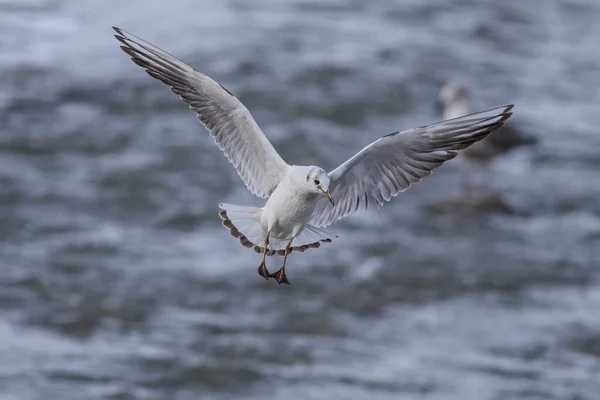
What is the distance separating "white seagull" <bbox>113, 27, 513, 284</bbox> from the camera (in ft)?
22.9

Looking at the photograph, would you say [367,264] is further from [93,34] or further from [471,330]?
[93,34]

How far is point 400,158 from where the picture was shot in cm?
729

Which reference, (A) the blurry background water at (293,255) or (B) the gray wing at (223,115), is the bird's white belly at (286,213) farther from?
(A) the blurry background water at (293,255)

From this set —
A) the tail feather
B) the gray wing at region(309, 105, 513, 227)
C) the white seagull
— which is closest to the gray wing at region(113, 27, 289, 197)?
the white seagull

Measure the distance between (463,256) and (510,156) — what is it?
16.1 feet

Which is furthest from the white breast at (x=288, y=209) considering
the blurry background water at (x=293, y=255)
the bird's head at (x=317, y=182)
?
the blurry background water at (x=293, y=255)

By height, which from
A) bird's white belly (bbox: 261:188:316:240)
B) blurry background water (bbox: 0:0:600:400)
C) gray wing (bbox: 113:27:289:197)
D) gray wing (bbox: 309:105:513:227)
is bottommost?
bird's white belly (bbox: 261:188:316:240)

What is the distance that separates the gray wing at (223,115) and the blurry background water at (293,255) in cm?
730

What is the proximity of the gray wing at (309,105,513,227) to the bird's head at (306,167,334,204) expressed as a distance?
0.37m

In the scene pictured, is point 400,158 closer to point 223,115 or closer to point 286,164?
point 286,164

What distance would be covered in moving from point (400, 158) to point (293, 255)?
10650mm

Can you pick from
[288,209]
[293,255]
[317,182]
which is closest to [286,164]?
[288,209]

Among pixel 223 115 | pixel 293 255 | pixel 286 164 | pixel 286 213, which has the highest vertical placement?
pixel 293 255

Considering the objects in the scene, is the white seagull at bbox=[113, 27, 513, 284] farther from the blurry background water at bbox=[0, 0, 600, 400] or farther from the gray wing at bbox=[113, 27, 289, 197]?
the blurry background water at bbox=[0, 0, 600, 400]
